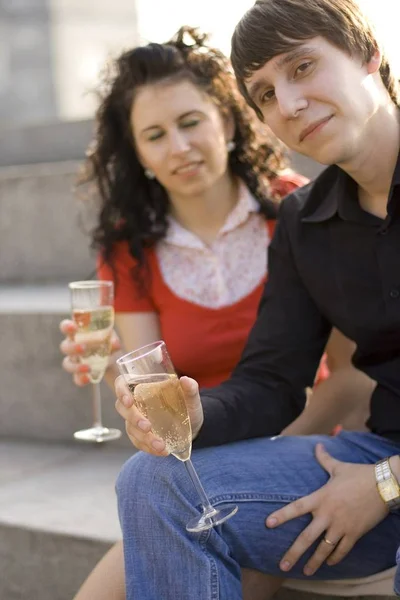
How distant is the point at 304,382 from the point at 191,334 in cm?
41

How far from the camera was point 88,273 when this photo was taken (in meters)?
2.97

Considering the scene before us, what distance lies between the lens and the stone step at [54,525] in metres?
1.85

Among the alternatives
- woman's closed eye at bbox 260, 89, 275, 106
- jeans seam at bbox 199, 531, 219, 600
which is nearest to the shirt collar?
woman's closed eye at bbox 260, 89, 275, 106

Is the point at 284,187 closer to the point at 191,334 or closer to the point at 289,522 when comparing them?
the point at 191,334

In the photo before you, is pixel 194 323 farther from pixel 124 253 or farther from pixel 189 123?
pixel 189 123

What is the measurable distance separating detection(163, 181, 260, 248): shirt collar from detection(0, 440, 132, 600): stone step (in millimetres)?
562

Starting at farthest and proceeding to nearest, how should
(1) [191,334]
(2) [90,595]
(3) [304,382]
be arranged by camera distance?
(1) [191,334] → (3) [304,382] → (2) [90,595]

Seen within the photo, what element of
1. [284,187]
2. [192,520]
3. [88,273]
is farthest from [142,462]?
[88,273]

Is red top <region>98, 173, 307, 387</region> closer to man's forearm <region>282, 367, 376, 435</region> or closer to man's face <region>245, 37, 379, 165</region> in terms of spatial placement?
man's forearm <region>282, 367, 376, 435</region>

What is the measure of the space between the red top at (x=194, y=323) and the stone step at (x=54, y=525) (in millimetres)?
338

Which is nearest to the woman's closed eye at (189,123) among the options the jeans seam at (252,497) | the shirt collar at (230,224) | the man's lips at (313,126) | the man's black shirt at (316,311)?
the shirt collar at (230,224)

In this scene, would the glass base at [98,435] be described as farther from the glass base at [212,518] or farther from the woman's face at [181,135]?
the glass base at [212,518]

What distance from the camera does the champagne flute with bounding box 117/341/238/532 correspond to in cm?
129

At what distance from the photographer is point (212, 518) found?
1365mm
